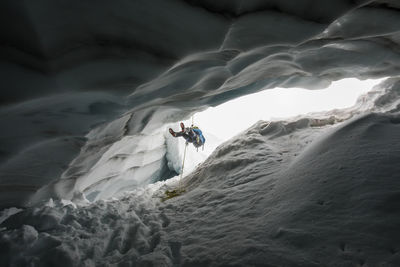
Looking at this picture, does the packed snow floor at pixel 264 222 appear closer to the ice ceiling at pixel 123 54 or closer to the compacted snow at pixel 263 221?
the compacted snow at pixel 263 221

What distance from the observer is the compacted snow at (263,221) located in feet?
6.20

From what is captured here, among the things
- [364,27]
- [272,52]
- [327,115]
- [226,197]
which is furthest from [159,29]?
[327,115]

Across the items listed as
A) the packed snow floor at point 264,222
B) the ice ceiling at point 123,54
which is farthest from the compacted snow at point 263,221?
the ice ceiling at point 123,54

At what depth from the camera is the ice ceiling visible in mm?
1823

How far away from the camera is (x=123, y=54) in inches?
88.7

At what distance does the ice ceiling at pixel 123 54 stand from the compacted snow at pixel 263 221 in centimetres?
95

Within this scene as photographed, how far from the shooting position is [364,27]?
11.1 feet

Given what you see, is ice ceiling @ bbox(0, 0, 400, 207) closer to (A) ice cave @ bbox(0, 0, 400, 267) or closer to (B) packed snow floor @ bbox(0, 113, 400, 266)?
(A) ice cave @ bbox(0, 0, 400, 267)

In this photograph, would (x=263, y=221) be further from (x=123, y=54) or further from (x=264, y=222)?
(x=123, y=54)

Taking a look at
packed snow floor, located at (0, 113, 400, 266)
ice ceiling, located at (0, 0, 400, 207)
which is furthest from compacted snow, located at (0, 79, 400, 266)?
ice ceiling, located at (0, 0, 400, 207)

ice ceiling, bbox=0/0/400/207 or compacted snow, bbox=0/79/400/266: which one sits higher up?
ice ceiling, bbox=0/0/400/207

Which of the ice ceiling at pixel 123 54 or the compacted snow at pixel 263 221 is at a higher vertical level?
the ice ceiling at pixel 123 54

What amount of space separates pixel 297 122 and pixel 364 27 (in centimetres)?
359

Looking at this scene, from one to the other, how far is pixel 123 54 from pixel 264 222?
2122 mm
